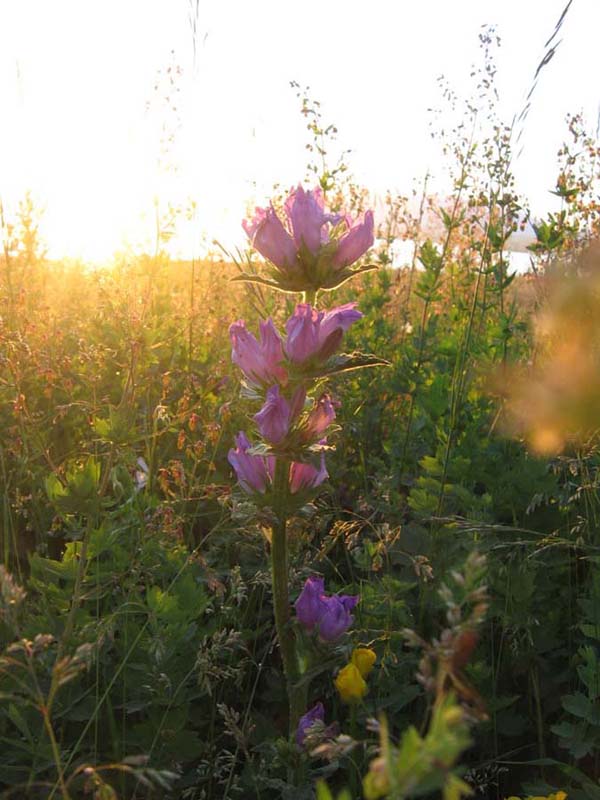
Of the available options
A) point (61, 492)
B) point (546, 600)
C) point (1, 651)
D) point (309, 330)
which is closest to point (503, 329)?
point (546, 600)

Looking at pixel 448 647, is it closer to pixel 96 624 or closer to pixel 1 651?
pixel 96 624

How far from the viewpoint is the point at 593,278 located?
21.9 inches

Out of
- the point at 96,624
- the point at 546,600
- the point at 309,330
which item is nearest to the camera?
the point at 309,330

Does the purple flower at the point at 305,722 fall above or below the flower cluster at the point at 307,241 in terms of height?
below

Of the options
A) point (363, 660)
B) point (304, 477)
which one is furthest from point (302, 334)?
point (363, 660)

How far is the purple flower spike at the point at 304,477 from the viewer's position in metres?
1.52

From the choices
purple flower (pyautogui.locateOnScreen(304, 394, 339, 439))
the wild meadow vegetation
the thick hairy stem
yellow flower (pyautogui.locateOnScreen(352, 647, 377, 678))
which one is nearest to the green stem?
the wild meadow vegetation

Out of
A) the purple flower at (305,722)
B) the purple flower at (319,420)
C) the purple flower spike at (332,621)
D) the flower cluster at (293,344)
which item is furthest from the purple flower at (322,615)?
the flower cluster at (293,344)

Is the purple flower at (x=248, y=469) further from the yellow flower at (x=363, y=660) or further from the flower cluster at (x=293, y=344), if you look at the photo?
the yellow flower at (x=363, y=660)

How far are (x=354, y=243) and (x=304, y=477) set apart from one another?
0.47 m

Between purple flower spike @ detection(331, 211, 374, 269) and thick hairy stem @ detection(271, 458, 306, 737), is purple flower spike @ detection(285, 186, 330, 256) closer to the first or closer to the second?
purple flower spike @ detection(331, 211, 374, 269)

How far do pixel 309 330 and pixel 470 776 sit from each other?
1.02 metres

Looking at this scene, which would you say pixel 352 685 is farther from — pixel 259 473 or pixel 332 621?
pixel 259 473

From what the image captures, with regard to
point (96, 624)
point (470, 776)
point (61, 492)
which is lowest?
point (470, 776)
